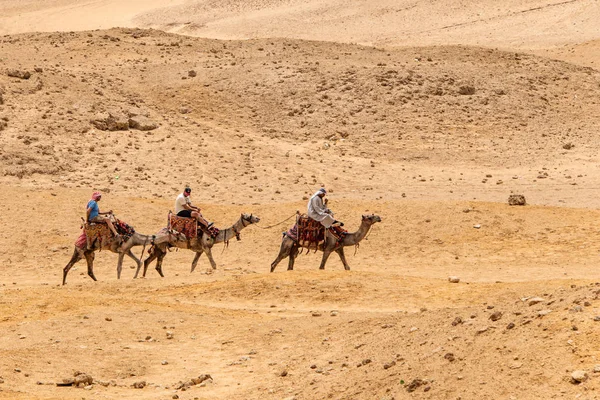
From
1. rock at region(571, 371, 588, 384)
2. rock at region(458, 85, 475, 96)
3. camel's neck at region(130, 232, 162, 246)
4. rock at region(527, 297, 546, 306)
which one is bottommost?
camel's neck at region(130, 232, 162, 246)

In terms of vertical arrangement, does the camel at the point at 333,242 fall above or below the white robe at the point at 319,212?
below

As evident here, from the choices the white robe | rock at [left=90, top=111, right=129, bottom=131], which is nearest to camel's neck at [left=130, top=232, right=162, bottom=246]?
the white robe

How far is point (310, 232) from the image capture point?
23.4 m

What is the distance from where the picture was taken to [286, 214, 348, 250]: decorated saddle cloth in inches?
919

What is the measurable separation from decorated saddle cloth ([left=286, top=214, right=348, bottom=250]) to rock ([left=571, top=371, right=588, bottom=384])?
12578 millimetres

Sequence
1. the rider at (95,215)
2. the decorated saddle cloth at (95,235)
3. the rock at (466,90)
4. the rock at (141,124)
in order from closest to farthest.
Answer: the rider at (95,215) → the decorated saddle cloth at (95,235) → the rock at (141,124) → the rock at (466,90)

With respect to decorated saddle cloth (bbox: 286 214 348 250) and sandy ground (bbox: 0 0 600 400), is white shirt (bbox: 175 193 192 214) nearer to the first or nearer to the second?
sandy ground (bbox: 0 0 600 400)

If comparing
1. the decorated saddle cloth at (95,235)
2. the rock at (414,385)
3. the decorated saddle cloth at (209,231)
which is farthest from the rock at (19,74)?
the rock at (414,385)

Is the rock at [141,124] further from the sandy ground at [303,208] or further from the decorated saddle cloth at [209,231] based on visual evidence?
the decorated saddle cloth at [209,231]

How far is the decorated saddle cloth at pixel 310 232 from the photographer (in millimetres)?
23344

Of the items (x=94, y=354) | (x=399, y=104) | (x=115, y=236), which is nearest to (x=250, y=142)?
(x=399, y=104)

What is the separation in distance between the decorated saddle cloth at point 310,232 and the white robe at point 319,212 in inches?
6.7

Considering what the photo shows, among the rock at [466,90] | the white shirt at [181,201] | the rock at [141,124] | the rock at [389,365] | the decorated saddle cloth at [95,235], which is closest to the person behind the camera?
the rock at [389,365]

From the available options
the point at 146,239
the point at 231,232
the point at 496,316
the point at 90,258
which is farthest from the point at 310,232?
the point at 496,316
